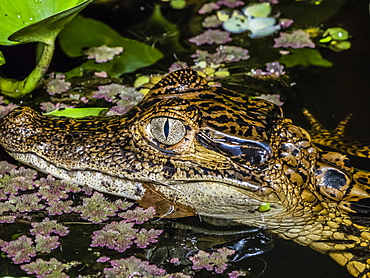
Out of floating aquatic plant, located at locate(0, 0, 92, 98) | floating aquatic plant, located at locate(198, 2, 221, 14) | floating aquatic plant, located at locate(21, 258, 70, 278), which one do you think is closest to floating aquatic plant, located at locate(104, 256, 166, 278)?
floating aquatic plant, located at locate(21, 258, 70, 278)

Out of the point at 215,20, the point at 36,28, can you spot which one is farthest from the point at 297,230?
the point at 215,20

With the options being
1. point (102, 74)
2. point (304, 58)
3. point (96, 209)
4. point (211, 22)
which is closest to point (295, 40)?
point (304, 58)

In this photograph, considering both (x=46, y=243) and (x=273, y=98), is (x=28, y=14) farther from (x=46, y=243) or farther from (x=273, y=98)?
(x=273, y=98)

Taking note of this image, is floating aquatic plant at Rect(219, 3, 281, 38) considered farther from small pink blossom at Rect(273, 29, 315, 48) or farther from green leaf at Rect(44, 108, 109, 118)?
green leaf at Rect(44, 108, 109, 118)

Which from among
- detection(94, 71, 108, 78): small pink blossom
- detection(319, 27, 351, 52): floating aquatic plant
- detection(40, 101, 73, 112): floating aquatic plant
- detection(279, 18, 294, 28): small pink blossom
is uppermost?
detection(40, 101, 73, 112): floating aquatic plant

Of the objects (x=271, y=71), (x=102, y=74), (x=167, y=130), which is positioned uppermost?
(x=167, y=130)

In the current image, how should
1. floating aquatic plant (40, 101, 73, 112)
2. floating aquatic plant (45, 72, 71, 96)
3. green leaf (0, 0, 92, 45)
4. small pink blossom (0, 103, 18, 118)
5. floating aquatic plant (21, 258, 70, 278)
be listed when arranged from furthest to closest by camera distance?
floating aquatic plant (45, 72, 71, 96), floating aquatic plant (40, 101, 73, 112), small pink blossom (0, 103, 18, 118), green leaf (0, 0, 92, 45), floating aquatic plant (21, 258, 70, 278)
